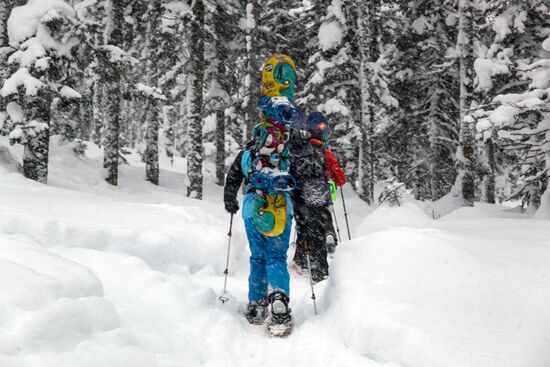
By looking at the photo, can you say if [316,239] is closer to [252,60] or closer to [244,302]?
[244,302]

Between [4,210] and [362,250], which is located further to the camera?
[4,210]

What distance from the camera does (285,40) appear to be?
2109 cm

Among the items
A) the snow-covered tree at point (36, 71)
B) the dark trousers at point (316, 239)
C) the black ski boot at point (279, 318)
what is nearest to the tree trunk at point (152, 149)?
the snow-covered tree at point (36, 71)

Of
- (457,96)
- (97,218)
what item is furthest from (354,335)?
(457,96)

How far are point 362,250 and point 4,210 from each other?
4590 millimetres

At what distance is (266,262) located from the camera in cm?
517

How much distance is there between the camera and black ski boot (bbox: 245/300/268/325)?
196 inches

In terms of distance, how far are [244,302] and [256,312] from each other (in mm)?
682

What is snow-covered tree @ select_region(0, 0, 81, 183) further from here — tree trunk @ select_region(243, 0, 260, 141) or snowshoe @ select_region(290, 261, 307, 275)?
tree trunk @ select_region(243, 0, 260, 141)

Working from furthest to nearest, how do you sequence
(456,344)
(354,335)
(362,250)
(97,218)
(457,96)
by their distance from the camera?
(457,96) → (97,218) → (362,250) → (354,335) → (456,344)

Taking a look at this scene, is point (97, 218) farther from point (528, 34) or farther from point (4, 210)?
point (528, 34)

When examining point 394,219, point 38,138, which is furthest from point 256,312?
point 38,138

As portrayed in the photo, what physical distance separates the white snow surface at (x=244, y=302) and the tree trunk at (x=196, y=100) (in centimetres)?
899

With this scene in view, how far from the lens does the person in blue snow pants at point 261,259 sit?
5008 millimetres
